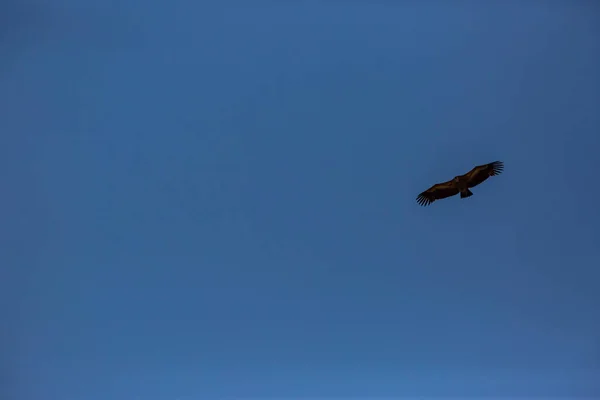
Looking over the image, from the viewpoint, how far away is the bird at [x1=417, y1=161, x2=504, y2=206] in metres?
12.4

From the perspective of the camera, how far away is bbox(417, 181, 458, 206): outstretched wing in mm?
12732

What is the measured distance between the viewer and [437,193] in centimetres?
1294

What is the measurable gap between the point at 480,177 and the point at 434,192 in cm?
95

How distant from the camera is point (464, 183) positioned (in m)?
12.5

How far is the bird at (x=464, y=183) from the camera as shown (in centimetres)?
1242

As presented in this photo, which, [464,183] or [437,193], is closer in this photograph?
[464,183]

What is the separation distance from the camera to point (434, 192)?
12945mm

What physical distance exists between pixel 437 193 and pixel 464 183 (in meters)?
0.63

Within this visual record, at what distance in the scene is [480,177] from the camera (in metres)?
12.5

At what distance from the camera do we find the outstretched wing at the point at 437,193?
501 inches
